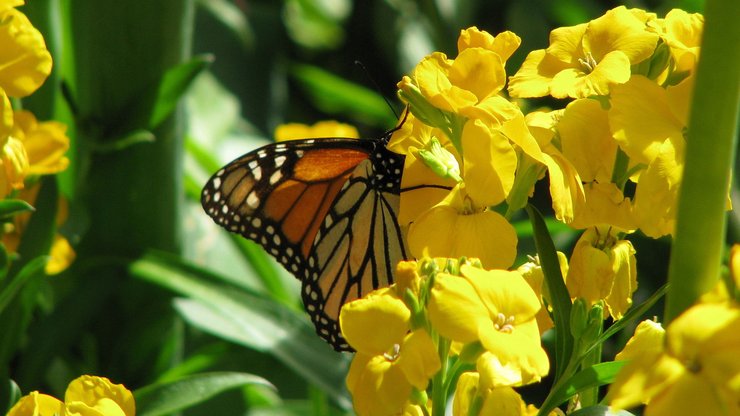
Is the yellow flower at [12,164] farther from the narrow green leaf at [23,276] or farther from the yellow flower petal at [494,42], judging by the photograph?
the yellow flower petal at [494,42]

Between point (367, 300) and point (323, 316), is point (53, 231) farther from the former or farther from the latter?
point (367, 300)

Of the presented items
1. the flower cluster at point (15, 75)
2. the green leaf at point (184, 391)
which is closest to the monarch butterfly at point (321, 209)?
the green leaf at point (184, 391)

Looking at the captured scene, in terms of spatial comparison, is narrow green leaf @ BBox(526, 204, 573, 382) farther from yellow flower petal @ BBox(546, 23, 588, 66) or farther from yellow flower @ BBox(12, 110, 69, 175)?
yellow flower @ BBox(12, 110, 69, 175)

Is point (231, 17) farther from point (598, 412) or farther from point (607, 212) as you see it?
point (598, 412)

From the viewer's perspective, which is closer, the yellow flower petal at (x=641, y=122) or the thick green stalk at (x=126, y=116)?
the yellow flower petal at (x=641, y=122)

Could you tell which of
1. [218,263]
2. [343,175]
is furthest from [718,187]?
[218,263]

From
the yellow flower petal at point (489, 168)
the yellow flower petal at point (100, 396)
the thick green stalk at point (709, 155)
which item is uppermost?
the thick green stalk at point (709, 155)

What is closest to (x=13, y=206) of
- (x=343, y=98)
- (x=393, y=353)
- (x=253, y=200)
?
(x=393, y=353)

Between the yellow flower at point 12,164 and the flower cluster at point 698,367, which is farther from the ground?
the flower cluster at point 698,367
